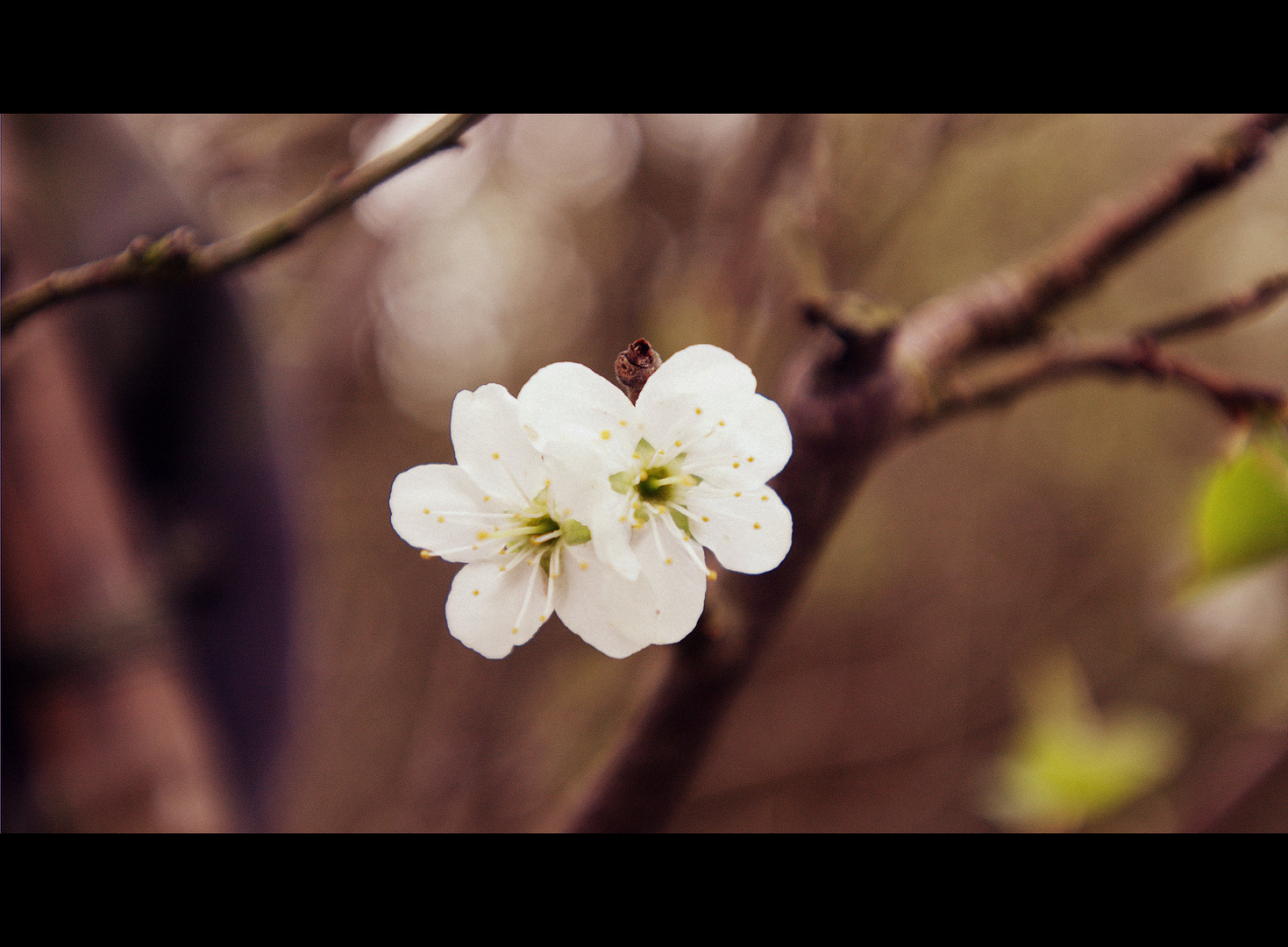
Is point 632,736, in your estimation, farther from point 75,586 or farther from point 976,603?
point 976,603

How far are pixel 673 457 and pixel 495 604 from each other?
0.10 meters

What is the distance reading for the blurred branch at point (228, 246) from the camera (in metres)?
0.31

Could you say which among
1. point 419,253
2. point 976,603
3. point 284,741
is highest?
point 419,253

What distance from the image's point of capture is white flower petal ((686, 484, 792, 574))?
32cm

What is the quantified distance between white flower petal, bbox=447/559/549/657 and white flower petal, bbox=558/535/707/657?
0.02 metres

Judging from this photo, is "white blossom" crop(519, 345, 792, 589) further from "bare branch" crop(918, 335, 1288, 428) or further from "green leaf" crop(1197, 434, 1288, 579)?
"green leaf" crop(1197, 434, 1288, 579)

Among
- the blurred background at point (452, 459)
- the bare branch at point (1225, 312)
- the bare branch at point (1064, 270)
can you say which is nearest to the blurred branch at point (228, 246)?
the blurred background at point (452, 459)

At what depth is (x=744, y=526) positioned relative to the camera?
0.33 metres

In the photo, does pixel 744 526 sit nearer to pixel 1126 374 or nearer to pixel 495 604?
pixel 495 604

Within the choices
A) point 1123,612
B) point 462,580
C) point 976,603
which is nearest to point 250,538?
point 462,580

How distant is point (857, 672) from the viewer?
2.71 meters

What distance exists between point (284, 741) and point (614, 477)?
839mm

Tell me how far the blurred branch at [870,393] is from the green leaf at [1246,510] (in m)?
0.04

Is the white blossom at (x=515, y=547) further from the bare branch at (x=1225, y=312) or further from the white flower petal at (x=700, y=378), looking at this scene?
the bare branch at (x=1225, y=312)
